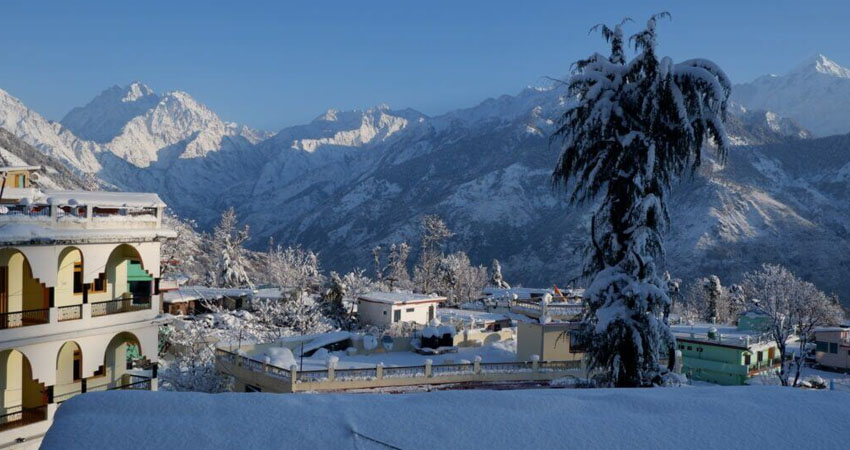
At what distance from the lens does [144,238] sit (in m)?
17.2

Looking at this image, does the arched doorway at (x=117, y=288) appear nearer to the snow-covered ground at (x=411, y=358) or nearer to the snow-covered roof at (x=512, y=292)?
the snow-covered ground at (x=411, y=358)

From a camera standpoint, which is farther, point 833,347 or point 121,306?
point 833,347

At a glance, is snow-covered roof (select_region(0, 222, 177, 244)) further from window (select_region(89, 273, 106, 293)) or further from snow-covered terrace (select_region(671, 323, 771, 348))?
snow-covered terrace (select_region(671, 323, 771, 348))

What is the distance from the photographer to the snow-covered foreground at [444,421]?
4.38 meters

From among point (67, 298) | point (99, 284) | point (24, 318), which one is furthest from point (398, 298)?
point (24, 318)

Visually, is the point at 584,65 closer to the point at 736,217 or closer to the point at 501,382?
the point at 501,382

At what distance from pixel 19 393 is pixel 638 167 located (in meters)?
15.8

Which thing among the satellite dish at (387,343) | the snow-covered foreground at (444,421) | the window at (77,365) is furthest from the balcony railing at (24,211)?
the satellite dish at (387,343)

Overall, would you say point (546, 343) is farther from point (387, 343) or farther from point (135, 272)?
point (135, 272)

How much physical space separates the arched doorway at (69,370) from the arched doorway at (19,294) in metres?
1.31

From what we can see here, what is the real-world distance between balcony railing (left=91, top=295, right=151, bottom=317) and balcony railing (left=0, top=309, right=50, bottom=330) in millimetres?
1324

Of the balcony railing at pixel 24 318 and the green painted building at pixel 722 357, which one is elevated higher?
the balcony railing at pixel 24 318

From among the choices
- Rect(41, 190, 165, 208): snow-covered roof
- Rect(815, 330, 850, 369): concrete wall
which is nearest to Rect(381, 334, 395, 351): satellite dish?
Rect(41, 190, 165, 208): snow-covered roof

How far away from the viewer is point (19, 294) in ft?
51.9
